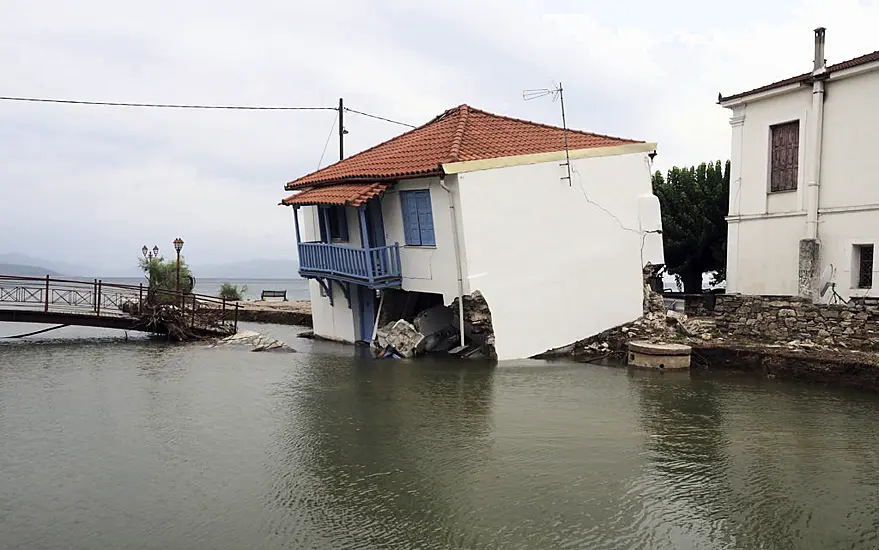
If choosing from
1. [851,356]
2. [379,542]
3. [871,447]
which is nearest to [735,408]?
[871,447]

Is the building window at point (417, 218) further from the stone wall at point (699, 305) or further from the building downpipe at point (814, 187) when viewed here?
the stone wall at point (699, 305)

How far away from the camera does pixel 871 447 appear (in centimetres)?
988

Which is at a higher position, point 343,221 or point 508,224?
point 343,221

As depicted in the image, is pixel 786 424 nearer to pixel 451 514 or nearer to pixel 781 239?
pixel 451 514

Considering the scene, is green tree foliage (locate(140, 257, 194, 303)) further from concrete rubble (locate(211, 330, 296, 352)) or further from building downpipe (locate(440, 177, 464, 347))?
building downpipe (locate(440, 177, 464, 347))

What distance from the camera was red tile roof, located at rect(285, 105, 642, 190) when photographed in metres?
17.0

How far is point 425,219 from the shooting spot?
1731 centimetres

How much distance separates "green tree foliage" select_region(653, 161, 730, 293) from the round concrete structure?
387 inches

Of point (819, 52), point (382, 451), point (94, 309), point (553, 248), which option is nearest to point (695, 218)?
point (819, 52)

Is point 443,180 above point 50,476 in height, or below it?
above

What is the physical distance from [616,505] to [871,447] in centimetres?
451

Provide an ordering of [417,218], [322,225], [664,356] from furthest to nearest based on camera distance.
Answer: [322,225]
[417,218]
[664,356]

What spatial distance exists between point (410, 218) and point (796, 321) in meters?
9.09

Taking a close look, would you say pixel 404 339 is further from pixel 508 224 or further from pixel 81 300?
pixel 81 300
